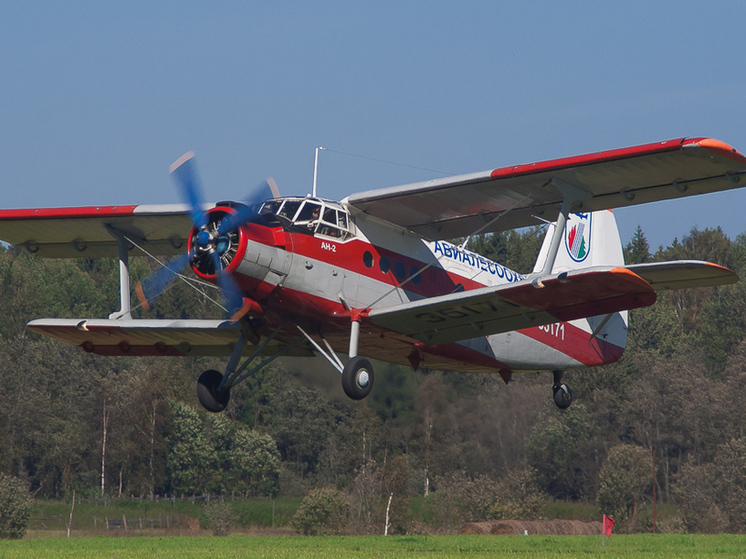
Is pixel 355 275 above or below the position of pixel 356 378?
above

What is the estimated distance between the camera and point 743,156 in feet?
56.1

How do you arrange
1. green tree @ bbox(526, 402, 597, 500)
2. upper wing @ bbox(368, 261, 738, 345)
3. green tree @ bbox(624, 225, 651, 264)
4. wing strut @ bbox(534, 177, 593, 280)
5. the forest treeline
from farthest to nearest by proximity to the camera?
1. green tree @ bbox(624, 225, 651, 264)
2. green tree @ bbox(526, 402, 597, 500)
3. the forest treeline
4. wing strut @ bbox(534, 177, 593, 280)
5. upper wing @ bbox(368, 261, 738, 345)

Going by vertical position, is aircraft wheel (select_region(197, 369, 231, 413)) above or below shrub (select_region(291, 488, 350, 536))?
above

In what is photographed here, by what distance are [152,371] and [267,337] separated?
4285 centimetres

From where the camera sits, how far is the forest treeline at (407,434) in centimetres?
4566

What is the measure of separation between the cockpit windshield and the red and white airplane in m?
0.03

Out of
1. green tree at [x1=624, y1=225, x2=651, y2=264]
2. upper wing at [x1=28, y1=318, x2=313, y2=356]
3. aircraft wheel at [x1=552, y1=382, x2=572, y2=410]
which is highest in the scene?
green tree at [x1=624, y1=225, x2=651, y2=264]

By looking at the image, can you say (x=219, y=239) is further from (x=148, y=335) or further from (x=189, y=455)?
(x=189, y=455)

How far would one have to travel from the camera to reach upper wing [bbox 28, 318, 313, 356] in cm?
2086

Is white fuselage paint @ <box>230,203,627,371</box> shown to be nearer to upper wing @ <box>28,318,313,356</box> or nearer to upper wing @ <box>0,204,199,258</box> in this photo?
upper wing @ <box>28,318,313,356</box>

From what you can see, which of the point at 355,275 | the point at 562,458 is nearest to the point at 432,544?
the point at 355,275

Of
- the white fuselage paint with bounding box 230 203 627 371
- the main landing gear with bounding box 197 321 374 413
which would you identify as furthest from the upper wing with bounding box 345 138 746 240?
the main landing gear with bounding box 197 321 374 413

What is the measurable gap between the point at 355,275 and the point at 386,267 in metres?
0.93

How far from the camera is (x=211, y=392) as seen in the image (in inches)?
778
